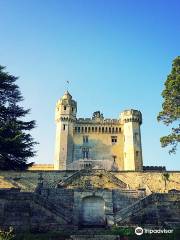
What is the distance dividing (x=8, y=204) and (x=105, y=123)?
41.2 m

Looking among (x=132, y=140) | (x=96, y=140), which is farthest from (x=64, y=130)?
(x=132, y=140)

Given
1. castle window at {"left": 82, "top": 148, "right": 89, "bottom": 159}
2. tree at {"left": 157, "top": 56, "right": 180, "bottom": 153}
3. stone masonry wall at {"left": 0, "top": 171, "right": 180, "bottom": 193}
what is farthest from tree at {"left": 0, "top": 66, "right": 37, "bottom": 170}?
castle window at {"left": 82, "top": 148, "right": 89, "bottom": 159}

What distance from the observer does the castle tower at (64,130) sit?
2308 inches

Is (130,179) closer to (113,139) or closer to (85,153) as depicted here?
(85,153)

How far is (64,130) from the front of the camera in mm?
61781

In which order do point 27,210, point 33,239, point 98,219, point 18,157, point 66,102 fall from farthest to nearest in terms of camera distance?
point 66,102, point 18,157, point 98,219, point 27,210, point 33,239

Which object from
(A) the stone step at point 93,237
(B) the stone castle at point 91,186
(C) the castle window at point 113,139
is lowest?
(A) the stone step at point 93,237

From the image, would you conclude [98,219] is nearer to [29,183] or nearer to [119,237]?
[119,237]

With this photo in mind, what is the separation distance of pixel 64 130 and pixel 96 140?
613 centimetres

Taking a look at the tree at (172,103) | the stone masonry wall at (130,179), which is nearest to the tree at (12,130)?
the stone masonry wall at (130,179)

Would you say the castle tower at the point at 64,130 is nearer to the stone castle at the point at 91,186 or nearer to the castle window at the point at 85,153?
the stone castle at the point at 91,186

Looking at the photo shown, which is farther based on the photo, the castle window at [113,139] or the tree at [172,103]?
the castle window at [113,139]

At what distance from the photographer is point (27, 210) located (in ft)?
79.9

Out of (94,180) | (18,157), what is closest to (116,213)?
(94,180)
